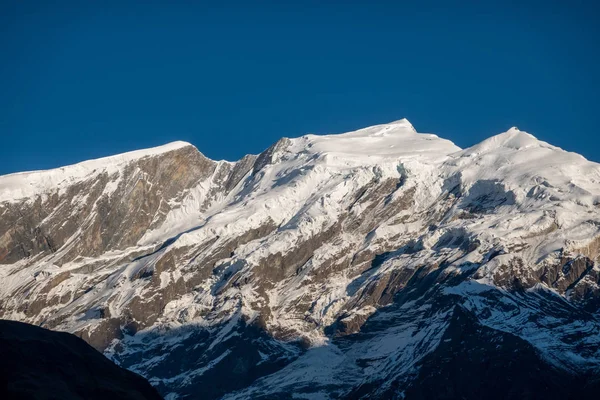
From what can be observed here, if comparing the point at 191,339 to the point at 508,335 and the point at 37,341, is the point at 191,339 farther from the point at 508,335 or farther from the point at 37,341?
the point at 37,341

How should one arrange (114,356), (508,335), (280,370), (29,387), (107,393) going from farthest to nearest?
1. (114,356)
2. (280,370)
3. (508,335)
4. (107,393)
5. (29,387)

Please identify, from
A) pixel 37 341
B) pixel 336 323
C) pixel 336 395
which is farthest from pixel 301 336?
pixel 37 341

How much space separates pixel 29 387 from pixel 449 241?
127 meters

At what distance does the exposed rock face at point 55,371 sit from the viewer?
258ft

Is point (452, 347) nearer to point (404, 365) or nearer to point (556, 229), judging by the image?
point (404, 365)

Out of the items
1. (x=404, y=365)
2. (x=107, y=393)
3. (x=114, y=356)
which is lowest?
(x=107, y=393)

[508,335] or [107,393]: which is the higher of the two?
[508,335]

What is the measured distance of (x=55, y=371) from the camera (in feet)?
275

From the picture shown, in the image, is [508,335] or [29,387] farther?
[508,335]

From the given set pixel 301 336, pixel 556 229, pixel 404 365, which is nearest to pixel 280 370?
pixel 301 336

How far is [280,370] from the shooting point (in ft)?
596

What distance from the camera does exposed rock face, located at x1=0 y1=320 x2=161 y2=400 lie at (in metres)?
78.7

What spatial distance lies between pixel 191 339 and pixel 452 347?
45165 mm

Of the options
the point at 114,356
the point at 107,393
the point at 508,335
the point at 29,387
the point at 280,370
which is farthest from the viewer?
the point at 114,356
